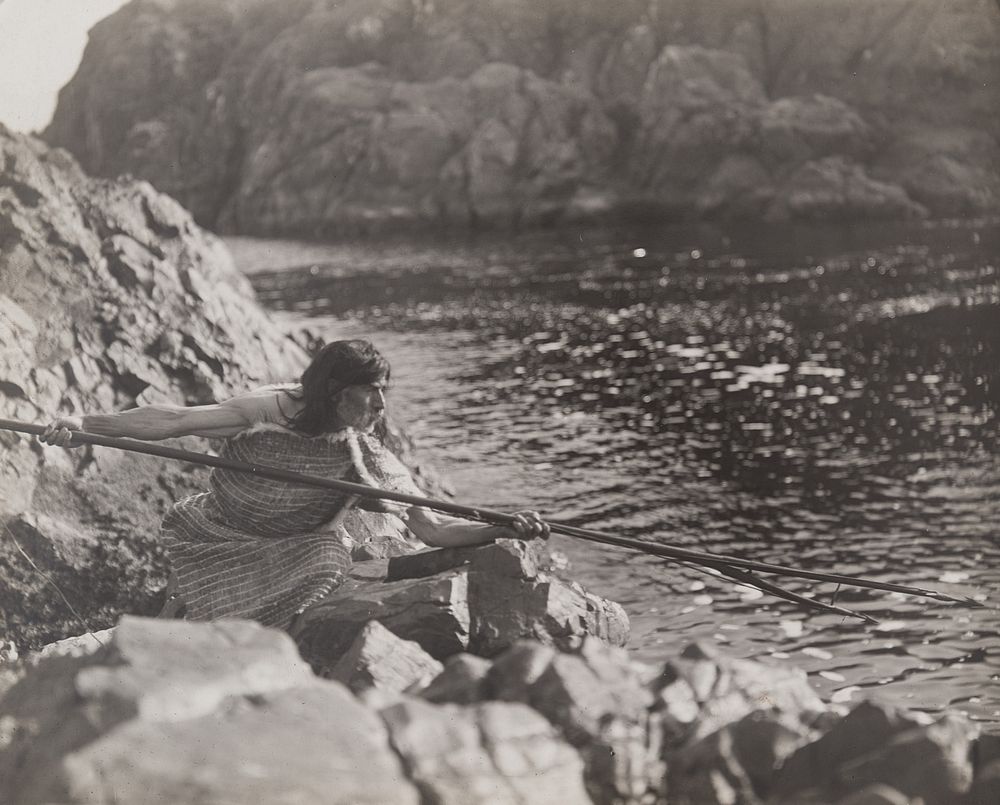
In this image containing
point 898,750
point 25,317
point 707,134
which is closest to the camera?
point 898,750

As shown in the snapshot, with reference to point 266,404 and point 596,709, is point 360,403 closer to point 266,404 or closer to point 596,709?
point 266,404

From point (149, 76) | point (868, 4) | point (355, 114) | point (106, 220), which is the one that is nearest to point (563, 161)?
point (355, 114)

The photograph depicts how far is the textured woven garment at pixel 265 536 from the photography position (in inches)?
259

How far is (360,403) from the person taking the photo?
6.38m

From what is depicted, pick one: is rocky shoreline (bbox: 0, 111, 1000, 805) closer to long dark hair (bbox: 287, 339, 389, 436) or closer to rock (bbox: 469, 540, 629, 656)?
rock (bbox: 469, 540, 629, 656)

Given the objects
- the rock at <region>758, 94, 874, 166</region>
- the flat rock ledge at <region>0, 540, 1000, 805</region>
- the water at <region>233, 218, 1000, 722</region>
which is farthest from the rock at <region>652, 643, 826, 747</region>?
the rock at <region>758, 94, 874, 166</region>

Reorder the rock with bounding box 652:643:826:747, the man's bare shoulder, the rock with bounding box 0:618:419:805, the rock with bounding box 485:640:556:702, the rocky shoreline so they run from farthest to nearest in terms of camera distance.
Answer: the man's bare shoulder → the rock with bounding box 652:643:826:747 → the rock with bounding box 485:640:556:702 → the rocky shoreline → the rock with bounding box 0:618:419:805

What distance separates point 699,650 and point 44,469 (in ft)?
19.0

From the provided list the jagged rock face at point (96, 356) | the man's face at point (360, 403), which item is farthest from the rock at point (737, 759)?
the jagged rock face at point (96, 356)

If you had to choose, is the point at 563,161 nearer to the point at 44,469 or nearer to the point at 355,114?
the point at 355,114

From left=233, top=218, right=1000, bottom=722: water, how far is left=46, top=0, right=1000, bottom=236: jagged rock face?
10.8 m

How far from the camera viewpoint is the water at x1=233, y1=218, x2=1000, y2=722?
8.81 metres

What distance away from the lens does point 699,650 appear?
17.0ft

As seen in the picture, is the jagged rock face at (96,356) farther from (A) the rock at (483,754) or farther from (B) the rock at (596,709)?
(A) the rock at (483,754)
